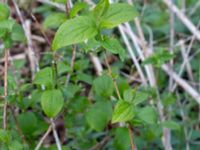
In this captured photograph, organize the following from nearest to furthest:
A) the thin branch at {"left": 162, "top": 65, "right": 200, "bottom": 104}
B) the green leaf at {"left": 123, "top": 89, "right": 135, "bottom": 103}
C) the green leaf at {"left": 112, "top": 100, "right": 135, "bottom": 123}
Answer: the green leaf at {"left": 112, "top": 100, "right": 135, "bottom": 123} < the green leaf at {"left": 123, "top": 89, "right": 135, "bottom": 103} < the thin branch at {"left": 162, "top": 65, "right": 200, "bottom": 104}

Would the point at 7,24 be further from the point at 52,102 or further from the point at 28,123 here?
the point at 28,123

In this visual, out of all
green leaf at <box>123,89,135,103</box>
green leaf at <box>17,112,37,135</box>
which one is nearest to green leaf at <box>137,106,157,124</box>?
green leaf at <box>123,89,135,103</box>

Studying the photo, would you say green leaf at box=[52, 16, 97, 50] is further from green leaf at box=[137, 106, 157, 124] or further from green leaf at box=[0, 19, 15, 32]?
green leaf at box=[137, 106, 157, 124]

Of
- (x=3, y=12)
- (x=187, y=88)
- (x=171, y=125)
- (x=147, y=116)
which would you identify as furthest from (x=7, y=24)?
(x=187, y=88)

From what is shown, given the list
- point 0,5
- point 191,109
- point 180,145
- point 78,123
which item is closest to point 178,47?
point 191,109

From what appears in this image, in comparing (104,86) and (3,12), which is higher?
(3,12)

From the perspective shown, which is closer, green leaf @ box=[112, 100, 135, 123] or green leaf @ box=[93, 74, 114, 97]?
green leaf @ box=[112, 100, 135, 123]
